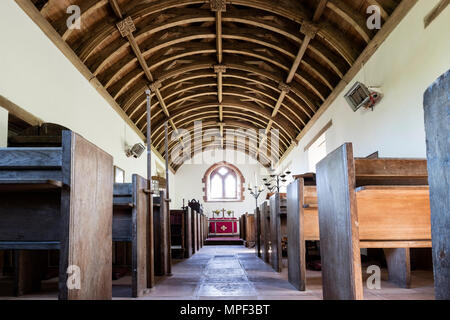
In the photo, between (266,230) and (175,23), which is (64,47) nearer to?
(175,23)

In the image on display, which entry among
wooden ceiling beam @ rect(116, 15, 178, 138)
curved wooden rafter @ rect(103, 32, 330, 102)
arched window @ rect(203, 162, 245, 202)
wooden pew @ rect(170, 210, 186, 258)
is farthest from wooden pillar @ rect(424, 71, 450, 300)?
arched window @ rect(203, 162, 245, 202)

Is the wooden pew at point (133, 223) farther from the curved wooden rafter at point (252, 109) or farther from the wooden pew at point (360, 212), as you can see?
the curved wooden rafter at point (252, 109)

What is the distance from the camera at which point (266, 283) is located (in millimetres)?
3805

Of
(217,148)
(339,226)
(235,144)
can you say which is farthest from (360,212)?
(217,148)

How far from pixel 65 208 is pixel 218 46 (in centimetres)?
630

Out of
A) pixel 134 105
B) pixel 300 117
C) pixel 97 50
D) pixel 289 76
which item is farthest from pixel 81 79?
pixel 300 117

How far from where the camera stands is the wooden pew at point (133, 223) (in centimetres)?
311

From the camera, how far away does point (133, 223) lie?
313cm

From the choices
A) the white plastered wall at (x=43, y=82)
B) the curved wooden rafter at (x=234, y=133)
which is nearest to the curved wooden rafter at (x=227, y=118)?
the curved wooden rafter at (x=234, y=133)

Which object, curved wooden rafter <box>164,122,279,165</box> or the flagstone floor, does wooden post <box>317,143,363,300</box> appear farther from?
curved wooden rafter <box>164,122,279,165</box>

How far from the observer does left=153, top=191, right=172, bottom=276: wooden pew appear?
14.4 feet

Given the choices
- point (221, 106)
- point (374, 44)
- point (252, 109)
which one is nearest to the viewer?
point (374, 44)

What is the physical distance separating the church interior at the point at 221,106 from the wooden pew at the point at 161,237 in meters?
0.02
